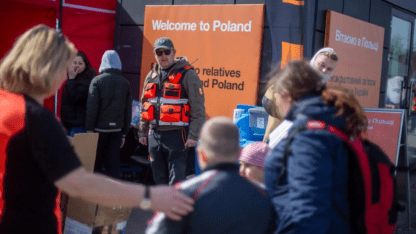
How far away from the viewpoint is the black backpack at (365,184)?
156 cm

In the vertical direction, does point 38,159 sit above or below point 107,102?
below

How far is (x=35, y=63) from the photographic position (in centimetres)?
148

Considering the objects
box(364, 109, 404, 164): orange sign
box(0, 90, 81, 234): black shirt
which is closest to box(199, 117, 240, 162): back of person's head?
box(0, 90, 81, 234): black shirt

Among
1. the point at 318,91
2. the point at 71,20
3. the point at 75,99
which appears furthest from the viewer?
the point at 71,20

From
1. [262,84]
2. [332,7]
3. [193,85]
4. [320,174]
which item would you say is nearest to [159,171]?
[193,85]

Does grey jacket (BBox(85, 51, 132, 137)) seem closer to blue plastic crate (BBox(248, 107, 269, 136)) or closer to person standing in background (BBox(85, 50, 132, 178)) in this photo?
person standing in background (BBox(85, 50, 132, 178))

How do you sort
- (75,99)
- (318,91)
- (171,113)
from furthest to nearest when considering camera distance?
1. (75,99)
2. (171,113)
3. (318,91)

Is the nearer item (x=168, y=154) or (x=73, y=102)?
(x=168, y=154)

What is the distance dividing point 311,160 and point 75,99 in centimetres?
364

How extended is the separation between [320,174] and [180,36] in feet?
16.2

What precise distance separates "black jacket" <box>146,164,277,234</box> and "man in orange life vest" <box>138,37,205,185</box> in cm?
252

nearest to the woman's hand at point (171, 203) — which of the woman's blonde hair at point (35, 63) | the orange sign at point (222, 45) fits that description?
the woman's blonde hair at point (35, 63)

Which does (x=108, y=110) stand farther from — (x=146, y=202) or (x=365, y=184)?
(x=365, y=184)

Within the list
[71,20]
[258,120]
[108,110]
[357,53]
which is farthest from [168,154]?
[357,53]
